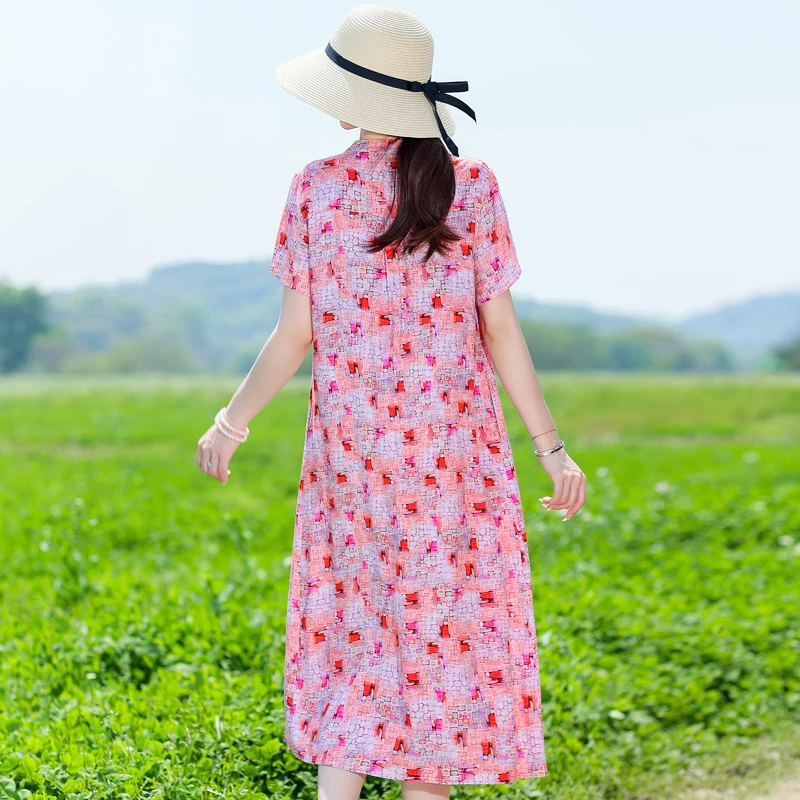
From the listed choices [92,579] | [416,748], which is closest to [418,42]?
[416,748]

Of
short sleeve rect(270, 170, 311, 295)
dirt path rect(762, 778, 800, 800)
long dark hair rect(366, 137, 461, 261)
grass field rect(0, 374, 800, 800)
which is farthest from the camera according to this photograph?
dirt path rect(762, 778, 800, 800)

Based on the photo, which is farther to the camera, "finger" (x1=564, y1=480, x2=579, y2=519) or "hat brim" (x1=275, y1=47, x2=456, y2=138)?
"finger" (x1=564, y1=480, x2=579, y2=519)

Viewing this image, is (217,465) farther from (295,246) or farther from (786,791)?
(786,791)

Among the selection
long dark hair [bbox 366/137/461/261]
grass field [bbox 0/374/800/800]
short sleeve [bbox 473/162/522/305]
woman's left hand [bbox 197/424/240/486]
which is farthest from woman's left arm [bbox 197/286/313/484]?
grass field [bbox 0/374/800/800]

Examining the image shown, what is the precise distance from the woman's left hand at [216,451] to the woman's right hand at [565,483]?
75 cm

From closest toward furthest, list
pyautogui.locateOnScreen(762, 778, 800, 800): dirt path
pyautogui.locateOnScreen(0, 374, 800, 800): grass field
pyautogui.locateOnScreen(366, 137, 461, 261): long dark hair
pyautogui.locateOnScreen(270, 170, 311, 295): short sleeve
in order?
pyautogui.locateOnScreen(366, 137, 461, 261): long dark hair → pyautogui.locateOnScreen(270, 170, 311, 295): short sleeve → pyautogui.locateOnScreen(0, 374, 800, 800): grass field → pyautogui.locateOnScreen(762, 778, 800, 800): dirt path

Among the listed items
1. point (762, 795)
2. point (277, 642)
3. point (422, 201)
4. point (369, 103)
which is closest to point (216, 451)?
point (422, 201)

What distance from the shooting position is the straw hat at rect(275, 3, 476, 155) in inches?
98.4

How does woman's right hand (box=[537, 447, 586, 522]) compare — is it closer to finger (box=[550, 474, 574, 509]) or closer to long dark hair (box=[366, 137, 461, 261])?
finger (box=[550, 474, 574, 509])

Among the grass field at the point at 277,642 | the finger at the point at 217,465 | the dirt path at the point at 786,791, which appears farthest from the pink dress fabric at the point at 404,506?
the dirt path at the point at 786,791

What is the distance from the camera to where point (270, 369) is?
256cm

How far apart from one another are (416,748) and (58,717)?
148cm

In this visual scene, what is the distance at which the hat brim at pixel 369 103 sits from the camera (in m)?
2.49

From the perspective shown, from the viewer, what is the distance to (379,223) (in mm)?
2496
